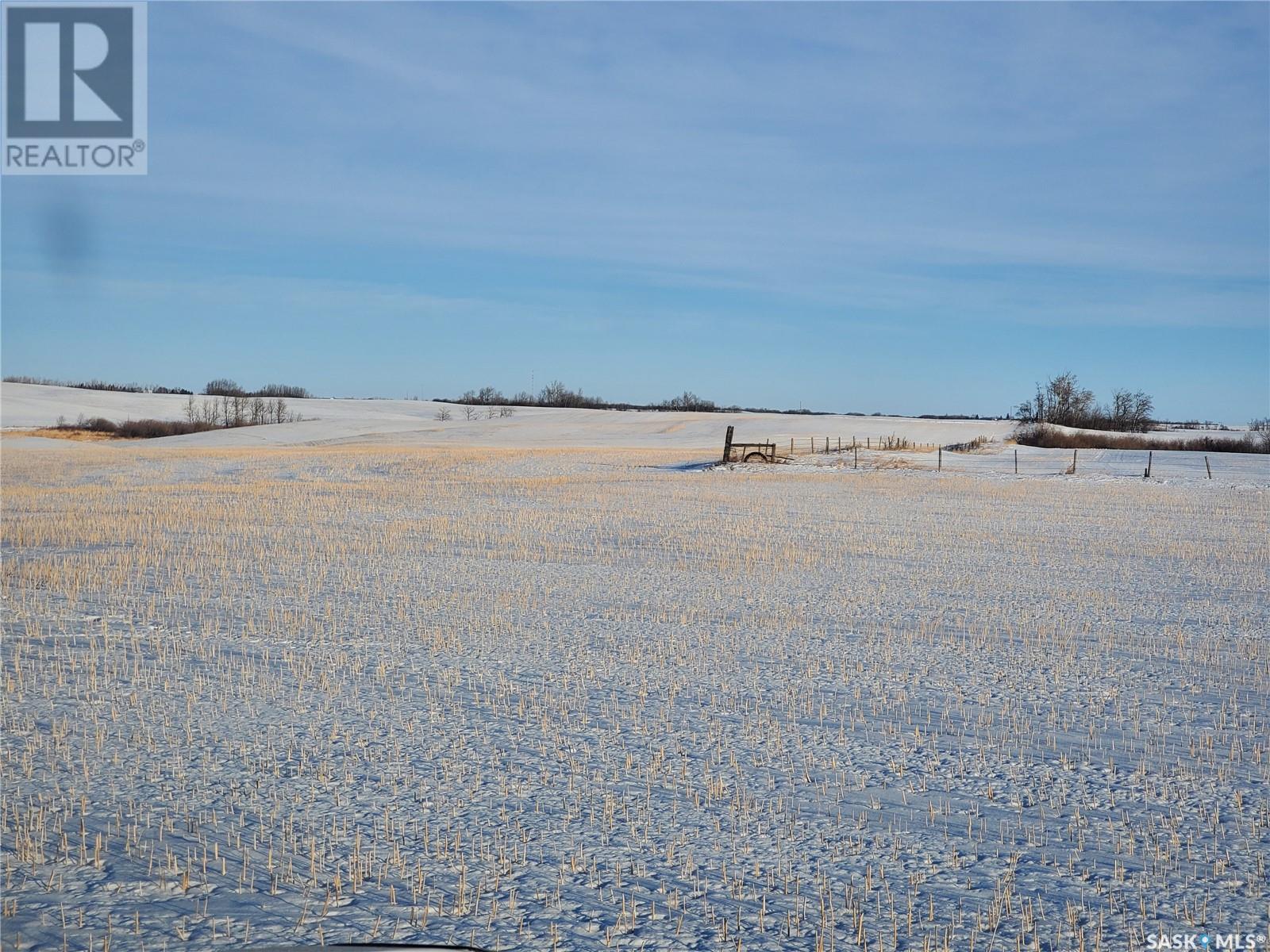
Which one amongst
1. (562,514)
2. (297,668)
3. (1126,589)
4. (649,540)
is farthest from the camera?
(562,514)

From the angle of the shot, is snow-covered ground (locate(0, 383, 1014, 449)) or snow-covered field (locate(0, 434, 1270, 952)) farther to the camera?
snow-covered ground (locate(0, 383, 1014, 449))

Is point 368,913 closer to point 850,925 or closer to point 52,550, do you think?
point 850,925

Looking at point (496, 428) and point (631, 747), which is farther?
point (496, 428)

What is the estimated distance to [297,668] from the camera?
34.6 feet

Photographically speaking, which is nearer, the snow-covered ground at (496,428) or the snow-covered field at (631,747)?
the snow-covered field at (631,747)

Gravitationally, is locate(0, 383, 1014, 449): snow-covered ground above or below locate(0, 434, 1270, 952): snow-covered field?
above

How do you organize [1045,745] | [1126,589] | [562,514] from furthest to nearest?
[562,514]
[1126,589]
[1045,745]

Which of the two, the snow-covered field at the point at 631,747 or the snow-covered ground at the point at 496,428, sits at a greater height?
the snow-covered ground at the point at 496,428

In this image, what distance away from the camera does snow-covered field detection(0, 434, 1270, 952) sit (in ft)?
18.2

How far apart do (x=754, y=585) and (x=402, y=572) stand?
5860mm

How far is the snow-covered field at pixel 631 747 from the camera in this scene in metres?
5.55

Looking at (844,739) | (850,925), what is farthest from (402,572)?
(850,925)

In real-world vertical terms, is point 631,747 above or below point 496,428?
below

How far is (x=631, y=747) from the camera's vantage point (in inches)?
317
